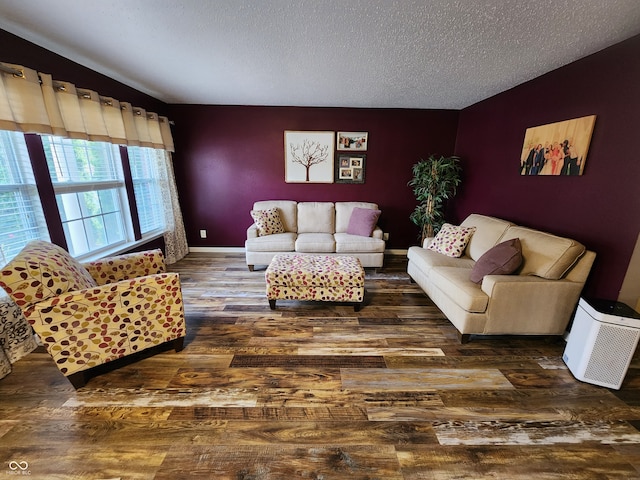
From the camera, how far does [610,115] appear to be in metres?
1.89

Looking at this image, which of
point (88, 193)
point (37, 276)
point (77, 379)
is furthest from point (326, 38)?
point (77, 379)

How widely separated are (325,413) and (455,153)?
4.02m

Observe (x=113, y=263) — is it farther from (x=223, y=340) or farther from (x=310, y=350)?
(x=310, y=350)

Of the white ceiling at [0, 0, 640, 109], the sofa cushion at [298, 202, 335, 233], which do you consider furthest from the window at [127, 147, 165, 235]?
the sofa cushion at [298, 202, 335, 233]

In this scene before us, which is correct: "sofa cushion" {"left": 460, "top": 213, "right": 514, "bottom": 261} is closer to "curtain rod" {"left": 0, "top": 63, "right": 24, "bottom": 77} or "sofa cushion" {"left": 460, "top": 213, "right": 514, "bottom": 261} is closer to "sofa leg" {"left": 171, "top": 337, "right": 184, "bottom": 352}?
"sofa leg" {"left": 171, "top": 337, "right": 184, "bottom": 352}

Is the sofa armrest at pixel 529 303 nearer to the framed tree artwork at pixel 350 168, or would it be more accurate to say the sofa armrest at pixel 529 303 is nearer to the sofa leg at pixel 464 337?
the sofa leg at pixel 464 337

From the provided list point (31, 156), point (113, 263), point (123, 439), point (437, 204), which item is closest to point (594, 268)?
point (437, 204)

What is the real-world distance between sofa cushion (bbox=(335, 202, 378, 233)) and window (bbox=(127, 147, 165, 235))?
2569mm

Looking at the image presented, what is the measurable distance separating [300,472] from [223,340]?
46.5 inches

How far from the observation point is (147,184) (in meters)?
3.54

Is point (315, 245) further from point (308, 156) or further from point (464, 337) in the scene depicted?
point (464, 337)

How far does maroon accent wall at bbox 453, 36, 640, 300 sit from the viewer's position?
1785 mm

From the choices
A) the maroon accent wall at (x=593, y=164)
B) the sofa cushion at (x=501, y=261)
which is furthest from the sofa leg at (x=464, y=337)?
the maroon accent wall at (x=593, y=164)

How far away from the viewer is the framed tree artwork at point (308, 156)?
12.9ft
